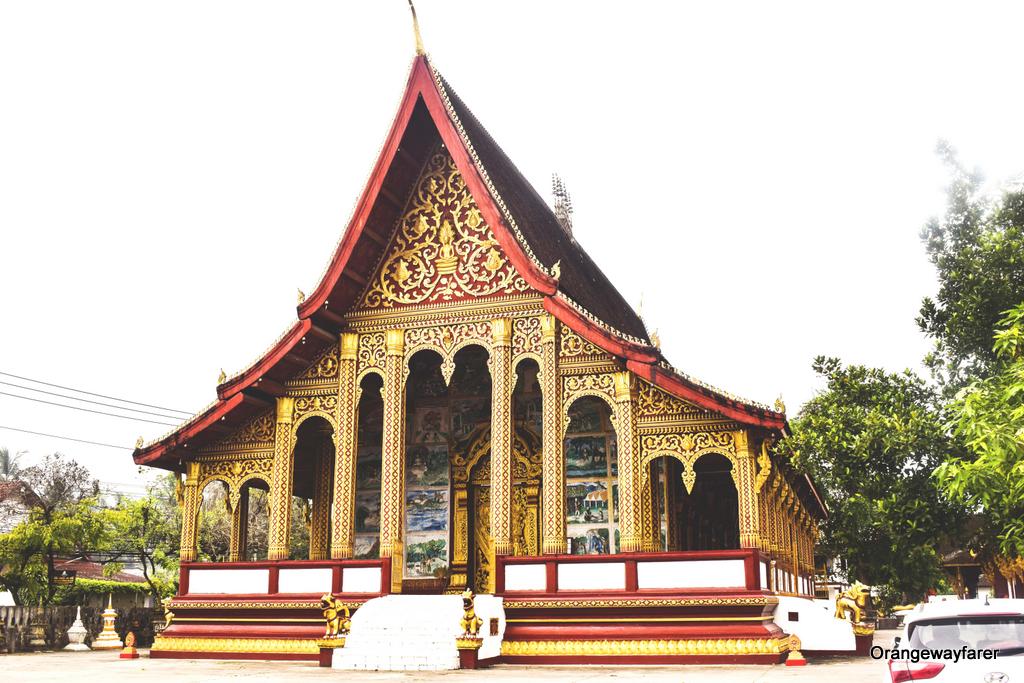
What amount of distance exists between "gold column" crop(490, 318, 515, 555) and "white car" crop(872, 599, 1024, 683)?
8.79 meters

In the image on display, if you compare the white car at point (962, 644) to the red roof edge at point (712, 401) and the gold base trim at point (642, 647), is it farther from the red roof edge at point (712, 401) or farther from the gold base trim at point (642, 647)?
the red roof edge at point (712, 401)

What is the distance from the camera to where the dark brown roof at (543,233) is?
17656 millimetres

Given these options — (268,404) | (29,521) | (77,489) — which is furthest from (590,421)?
(77,489)

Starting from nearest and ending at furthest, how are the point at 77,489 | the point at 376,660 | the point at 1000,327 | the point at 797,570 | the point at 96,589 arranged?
the point at 376,660 < the point at 1000,327 < the point at 797,570 < the point at 77,489 < the point at 96,589

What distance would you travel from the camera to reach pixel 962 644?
21.4ft

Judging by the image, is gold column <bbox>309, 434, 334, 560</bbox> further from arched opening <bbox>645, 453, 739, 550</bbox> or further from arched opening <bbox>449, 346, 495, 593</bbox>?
arched opening <bbox>645, 453, 739, 550</bbox>

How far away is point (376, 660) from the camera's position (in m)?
13.5

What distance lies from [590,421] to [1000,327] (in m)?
6.87

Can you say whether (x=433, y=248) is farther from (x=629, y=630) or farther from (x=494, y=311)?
(x=629, y=630)

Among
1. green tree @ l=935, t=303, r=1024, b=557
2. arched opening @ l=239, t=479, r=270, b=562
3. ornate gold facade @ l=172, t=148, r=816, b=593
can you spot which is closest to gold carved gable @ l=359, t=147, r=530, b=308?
ornate gold facade @ l=172, t=148, r=816, b=593

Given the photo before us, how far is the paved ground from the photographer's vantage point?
36.1ft

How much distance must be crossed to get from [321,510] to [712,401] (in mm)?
8316

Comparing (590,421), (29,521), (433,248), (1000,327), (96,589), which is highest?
(433,248)

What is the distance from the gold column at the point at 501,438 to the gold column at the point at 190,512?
5.62 meters
